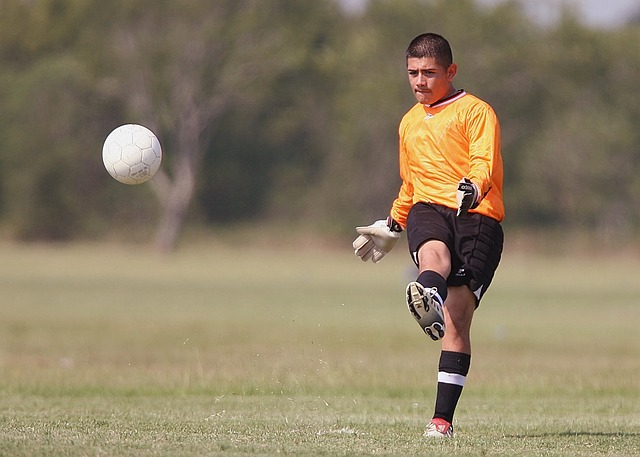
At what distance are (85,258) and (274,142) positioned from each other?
19982mm

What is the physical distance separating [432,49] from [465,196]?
1109 millimetres

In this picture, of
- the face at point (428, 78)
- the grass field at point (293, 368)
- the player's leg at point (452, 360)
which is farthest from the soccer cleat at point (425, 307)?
the face at point (428, 78)

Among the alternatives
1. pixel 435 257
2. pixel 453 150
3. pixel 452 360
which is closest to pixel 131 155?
pixel 453 150

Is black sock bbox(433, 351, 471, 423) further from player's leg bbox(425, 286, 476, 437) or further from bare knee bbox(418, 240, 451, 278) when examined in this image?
bare knee bbox(418, 240, 451, 278)

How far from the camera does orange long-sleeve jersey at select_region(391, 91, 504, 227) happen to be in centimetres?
772

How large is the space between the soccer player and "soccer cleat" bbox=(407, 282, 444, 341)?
0.55 metres

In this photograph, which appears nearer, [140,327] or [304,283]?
[140,327]

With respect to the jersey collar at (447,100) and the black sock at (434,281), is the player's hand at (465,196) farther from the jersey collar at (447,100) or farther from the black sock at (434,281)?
the jersey collar at (447,100)

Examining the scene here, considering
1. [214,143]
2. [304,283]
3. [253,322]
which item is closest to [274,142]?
[214,143]

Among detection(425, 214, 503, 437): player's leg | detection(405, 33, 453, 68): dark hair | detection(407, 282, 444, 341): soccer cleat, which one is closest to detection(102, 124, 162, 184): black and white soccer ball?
detection(405, 33, 453, 68): dark hair

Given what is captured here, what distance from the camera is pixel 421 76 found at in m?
7.91

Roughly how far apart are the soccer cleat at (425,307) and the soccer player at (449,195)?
55 centimetres

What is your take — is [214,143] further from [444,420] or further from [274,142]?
[444,420]

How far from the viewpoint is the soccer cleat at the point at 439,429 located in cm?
781
